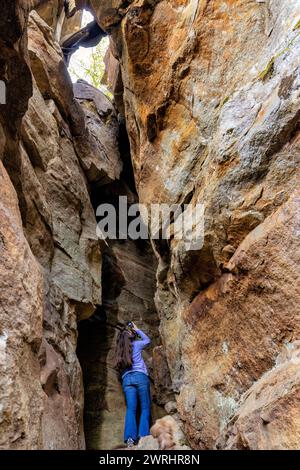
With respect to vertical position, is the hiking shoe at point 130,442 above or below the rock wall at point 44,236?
below

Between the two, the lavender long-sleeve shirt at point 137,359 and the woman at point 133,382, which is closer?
the woman at point 133,382

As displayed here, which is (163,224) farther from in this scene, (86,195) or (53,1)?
(53,1)

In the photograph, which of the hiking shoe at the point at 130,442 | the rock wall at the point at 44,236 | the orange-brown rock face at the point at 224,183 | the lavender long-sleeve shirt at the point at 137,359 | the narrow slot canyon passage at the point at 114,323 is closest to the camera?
the rock wall at the point at 44,236

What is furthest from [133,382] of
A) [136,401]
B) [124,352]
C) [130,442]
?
[130,442]

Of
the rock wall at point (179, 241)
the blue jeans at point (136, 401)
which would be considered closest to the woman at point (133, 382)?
the blue jeans at point (136, 401)

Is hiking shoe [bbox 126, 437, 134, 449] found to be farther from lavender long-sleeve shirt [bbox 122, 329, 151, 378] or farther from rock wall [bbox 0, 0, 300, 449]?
lavender long-sleeve shirt [bbox 122, 329, 151, 378]

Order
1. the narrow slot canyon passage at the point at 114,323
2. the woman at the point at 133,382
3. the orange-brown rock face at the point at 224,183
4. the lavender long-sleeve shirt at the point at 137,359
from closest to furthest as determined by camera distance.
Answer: the orange-brown rock face at the point at 224,183 → the woman at the point at 133,382 → the lavender long-sleeve shirt at the point at 137,359 → the narrow slot canyon passage at the point at 114,323

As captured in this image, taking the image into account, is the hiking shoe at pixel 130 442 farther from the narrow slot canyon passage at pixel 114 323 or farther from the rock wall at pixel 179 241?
the narrow slot canyon passage at pixel 114 323

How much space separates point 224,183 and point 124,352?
15.4 ft

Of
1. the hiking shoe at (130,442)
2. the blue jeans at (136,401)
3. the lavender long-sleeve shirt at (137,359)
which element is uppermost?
the lavender long-sleeve shirt at (137,359)

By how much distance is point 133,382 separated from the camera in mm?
8523

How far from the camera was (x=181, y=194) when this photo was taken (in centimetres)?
754

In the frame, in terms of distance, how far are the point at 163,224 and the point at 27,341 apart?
430 centimetres

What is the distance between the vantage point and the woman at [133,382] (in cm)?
780
